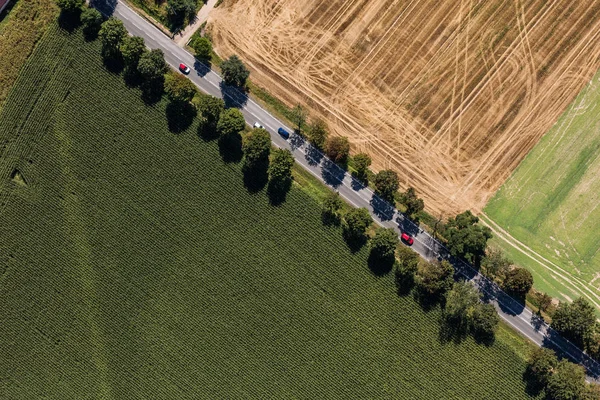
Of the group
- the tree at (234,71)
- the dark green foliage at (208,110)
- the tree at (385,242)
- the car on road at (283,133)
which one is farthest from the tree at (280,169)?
the tree at (385,242)

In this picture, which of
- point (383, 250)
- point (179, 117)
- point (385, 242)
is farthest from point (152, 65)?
point (383, 250)

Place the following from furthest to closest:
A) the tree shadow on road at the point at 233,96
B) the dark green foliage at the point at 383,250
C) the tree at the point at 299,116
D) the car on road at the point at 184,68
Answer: the tree shadow on road at the point at 233,96
the car on road at the point at 184,68
the tree at the point at 299,116
the dark green foliage at the point at 383,250

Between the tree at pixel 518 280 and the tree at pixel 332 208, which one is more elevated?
the tree at pixel 518 280

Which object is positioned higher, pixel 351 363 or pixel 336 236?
pixel 336 236

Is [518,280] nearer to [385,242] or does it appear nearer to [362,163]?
[385,242]

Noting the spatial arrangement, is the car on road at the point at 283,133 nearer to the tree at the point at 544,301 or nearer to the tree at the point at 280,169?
the tree at the point at 280,169

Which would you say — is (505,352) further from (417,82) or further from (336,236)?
(417,82)

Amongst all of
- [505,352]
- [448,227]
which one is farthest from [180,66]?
[505,352]
